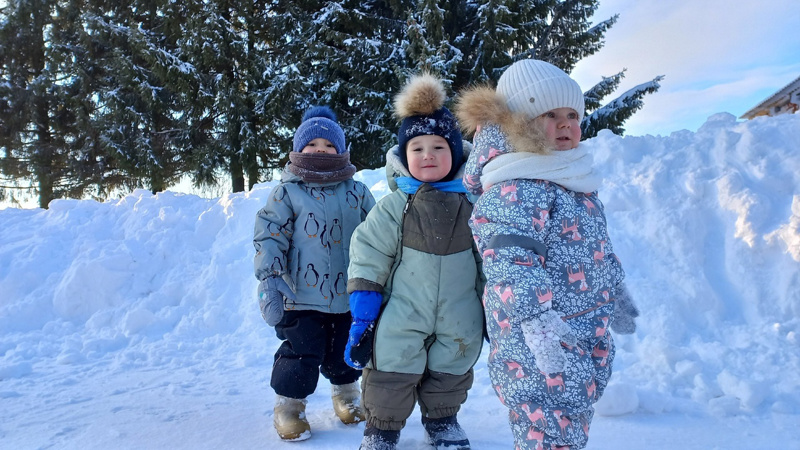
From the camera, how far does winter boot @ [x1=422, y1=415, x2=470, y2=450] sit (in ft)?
7.64

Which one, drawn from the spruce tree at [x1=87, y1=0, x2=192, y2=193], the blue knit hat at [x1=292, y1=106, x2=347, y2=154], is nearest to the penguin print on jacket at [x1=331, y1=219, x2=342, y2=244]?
the blue knit hat at [x1=292, y1=106, x2=347, y2=154]

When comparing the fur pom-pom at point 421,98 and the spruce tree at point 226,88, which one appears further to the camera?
the spruce tree at point 226,88

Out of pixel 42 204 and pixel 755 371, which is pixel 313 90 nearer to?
pixel 42 204

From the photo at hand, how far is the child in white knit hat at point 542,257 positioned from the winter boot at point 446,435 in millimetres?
600

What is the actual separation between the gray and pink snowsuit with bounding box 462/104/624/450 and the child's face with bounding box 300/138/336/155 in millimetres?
1279

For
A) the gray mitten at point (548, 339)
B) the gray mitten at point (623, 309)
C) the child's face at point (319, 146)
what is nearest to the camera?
the gray mitten at point (548, 339)

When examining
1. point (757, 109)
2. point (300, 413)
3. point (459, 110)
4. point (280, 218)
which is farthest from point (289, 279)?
point (757, 109)

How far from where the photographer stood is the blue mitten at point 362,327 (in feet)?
6.99

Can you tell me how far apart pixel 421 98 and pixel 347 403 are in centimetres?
162

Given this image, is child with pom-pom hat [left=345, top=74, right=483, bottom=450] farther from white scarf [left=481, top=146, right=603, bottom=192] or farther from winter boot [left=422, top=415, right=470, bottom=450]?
white scarf [left=481, top=146, right=603, bottom=192]

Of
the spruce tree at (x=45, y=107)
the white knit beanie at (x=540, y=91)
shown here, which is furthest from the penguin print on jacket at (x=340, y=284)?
the spruce tree at (x=45, y=107)

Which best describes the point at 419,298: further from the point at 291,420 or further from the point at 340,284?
the point at 291,420

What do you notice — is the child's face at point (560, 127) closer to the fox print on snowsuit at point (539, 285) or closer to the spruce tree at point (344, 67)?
the fox print on snowsuit at point (539, 285)

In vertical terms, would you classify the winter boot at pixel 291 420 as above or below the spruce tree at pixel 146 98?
below
